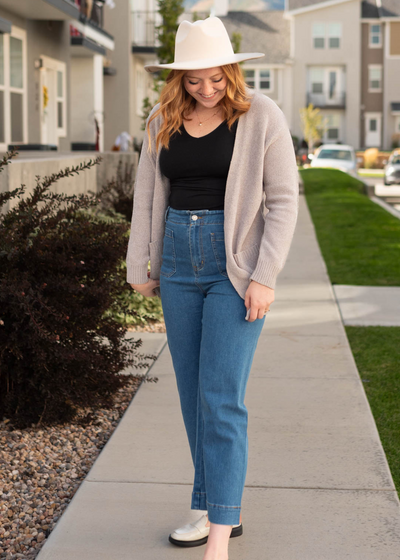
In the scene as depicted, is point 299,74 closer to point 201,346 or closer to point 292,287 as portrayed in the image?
point 292,287

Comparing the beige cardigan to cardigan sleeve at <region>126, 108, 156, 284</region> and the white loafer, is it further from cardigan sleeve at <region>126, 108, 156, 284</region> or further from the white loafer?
the white loafer

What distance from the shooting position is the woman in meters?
2.70

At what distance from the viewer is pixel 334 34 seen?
5425 cm

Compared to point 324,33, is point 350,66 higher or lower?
lower

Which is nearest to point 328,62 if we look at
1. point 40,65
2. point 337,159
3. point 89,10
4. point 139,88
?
point 337,159

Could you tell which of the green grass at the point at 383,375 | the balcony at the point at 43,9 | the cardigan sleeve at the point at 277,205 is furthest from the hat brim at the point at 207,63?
the balcony at the point at 43,9

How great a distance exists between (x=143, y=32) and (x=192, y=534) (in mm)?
25466

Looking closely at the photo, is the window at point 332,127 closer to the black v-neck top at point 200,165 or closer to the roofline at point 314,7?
the roofline at point 314,7

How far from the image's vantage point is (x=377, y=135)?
182 feet

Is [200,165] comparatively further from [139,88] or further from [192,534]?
[139,88]

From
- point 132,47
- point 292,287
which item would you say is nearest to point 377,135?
point 132,47

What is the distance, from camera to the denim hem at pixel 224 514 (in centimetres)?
275

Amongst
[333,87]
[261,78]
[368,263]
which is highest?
[261,78]

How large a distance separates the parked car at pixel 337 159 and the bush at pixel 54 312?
27435mm
